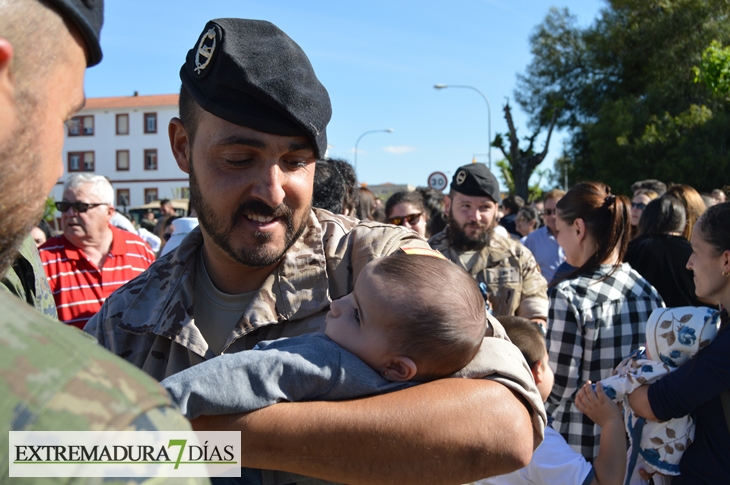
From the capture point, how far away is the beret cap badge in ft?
5.95

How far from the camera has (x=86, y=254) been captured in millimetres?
4816

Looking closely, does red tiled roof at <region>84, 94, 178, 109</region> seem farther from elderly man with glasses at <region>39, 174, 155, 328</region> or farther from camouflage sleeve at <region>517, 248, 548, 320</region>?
camouflage sleeve at <region>517, 248, 548, 320</region>

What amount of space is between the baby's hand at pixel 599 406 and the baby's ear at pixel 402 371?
1868mm

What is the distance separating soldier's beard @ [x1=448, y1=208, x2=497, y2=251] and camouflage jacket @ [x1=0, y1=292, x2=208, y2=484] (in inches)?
184

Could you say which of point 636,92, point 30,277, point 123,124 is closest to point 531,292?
point 30,277

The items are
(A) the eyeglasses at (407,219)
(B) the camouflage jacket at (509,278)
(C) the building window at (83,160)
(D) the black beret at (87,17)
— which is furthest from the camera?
(C) the building window at (83,160)

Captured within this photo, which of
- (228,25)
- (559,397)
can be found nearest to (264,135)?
(228,25)

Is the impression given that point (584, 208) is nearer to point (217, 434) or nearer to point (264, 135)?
point (264, 135)

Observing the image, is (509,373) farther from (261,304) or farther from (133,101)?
(133,101)

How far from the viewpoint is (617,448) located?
291cm

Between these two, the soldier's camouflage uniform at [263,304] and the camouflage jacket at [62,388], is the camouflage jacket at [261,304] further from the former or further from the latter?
the camouflage jacket at [62,388]

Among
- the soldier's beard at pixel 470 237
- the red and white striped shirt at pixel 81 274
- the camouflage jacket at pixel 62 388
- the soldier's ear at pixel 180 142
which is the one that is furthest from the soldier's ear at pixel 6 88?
the soldier's beard at pixel 470 237

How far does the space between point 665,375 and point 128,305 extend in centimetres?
239

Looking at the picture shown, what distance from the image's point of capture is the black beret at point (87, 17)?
3.17 feet
